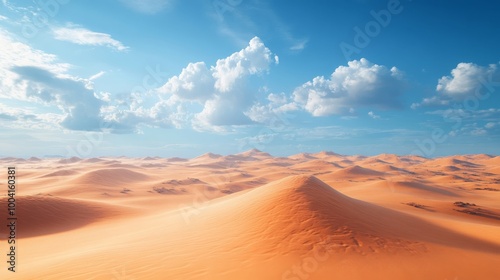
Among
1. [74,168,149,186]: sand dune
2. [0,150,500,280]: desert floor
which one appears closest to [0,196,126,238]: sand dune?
[0,150,500,280]: desert floor

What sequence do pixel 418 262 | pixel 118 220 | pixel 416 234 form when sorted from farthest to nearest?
pixel 118 220
pixel 416 234
pixel 418 262

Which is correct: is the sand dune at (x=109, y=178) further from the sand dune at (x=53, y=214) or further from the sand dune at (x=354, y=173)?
the sand dune at (x=354, y=173)

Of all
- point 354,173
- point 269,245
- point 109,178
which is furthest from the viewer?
point 354,173

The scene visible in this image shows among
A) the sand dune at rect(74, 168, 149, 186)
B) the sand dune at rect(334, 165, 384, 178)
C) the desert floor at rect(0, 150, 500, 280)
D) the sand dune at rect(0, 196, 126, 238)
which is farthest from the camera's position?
the sand dune at rect(334, 165, 384, 178)

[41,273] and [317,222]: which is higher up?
[317,222]

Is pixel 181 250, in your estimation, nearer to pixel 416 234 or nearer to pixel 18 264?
pixel 18 264

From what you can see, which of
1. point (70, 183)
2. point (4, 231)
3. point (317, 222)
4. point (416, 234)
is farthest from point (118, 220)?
point (70, 183)

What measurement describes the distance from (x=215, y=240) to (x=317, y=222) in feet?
13.7

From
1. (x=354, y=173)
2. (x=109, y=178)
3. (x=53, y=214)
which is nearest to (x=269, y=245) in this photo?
(x=53, y=214)

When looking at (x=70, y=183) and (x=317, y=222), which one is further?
(x=70, y=183)

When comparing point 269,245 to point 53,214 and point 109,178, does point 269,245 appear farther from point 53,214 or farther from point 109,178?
point 109,178

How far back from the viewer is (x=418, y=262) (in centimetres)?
838

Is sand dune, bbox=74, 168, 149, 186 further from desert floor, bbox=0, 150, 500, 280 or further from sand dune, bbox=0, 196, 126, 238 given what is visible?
desert floor, bbox=0, 150, 500, 280

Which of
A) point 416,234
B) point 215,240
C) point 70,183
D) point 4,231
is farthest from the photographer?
point 70,183
